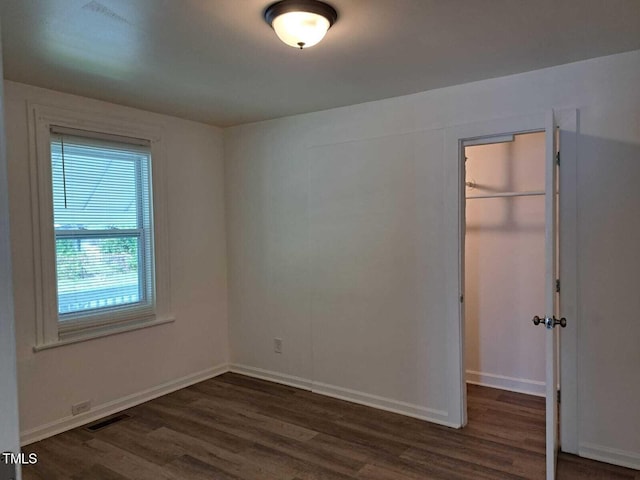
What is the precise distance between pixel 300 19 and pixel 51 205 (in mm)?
2259

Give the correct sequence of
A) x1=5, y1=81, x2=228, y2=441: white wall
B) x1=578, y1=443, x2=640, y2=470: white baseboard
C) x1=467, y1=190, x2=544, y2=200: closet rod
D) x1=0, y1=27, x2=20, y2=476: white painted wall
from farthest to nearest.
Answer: x1=467, y1=190, x2=544, y2=200: closet rod → x1=5, y1=81, x2=228, y2=441: white wall → x1=578, y1=443, x2=640, y2=470: white baseboard → x1=0, y1=27, x2=20, y2=476: white painted wall

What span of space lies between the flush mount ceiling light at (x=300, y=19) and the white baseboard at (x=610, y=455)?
2.83 m

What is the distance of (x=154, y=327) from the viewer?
3906 millimetres

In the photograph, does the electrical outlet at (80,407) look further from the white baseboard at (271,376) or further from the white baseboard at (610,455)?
the white baseboard at (610,455)

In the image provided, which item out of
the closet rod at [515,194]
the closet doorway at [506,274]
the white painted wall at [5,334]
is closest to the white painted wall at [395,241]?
the closet doorway at [506,274]

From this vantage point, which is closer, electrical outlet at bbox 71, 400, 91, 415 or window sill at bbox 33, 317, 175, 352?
window sill at bbox 33, 317, 175, 352

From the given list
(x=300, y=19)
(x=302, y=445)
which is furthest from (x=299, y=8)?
(x=302, y=445)

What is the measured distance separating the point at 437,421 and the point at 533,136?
7.84 feet

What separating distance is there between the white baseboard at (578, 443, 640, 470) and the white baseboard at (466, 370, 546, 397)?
1003 mm

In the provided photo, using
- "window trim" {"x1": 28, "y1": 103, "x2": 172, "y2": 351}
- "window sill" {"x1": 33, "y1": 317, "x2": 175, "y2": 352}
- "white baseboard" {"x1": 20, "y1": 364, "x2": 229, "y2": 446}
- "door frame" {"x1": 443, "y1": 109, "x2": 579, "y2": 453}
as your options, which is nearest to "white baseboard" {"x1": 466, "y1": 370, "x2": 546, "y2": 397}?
"door frame" {"x1": 443, "y1": 109, "x2": 579, "y2": 453}

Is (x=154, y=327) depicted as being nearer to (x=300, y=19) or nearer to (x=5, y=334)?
(x=300, y=19)

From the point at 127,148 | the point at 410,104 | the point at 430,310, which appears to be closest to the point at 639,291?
the point at 430,310

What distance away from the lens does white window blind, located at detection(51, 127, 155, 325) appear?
3.27 meters

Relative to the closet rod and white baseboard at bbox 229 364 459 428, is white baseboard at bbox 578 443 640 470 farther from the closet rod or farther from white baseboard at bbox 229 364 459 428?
the closet rod
